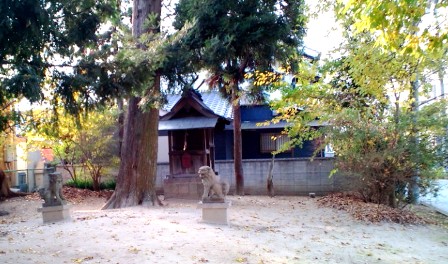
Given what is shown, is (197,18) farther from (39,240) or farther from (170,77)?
(39,240)

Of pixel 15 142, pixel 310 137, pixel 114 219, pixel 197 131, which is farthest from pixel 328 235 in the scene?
pixel 15 142

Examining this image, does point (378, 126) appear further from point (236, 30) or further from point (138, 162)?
point (138, 162)

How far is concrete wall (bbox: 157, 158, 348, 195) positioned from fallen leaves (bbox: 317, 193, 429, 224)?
296 cm

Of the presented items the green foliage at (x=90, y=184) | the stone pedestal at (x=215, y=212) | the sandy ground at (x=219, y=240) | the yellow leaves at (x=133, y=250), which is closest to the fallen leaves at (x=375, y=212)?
the sandy ground at (x=219, y=240)

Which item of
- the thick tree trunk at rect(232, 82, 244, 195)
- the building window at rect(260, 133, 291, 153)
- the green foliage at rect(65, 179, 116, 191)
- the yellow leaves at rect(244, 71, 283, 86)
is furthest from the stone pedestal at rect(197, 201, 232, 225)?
the building window at rect(260, 133, 291, 153)

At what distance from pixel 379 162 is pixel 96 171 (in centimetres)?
1146

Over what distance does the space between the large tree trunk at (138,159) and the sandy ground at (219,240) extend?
1.10 m

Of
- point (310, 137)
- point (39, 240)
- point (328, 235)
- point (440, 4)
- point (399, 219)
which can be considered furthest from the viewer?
point (310, 137)

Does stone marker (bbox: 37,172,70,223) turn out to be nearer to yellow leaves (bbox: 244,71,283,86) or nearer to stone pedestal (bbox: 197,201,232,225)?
stone pedestal (bbox: 197,201,232,225)

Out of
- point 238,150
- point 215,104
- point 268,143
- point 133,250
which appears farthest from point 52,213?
point 268,143

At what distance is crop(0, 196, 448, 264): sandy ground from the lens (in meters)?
6.44

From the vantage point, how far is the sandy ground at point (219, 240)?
21.1 feet

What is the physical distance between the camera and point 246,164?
16.8 metres

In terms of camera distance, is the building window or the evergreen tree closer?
the evergreen tree
